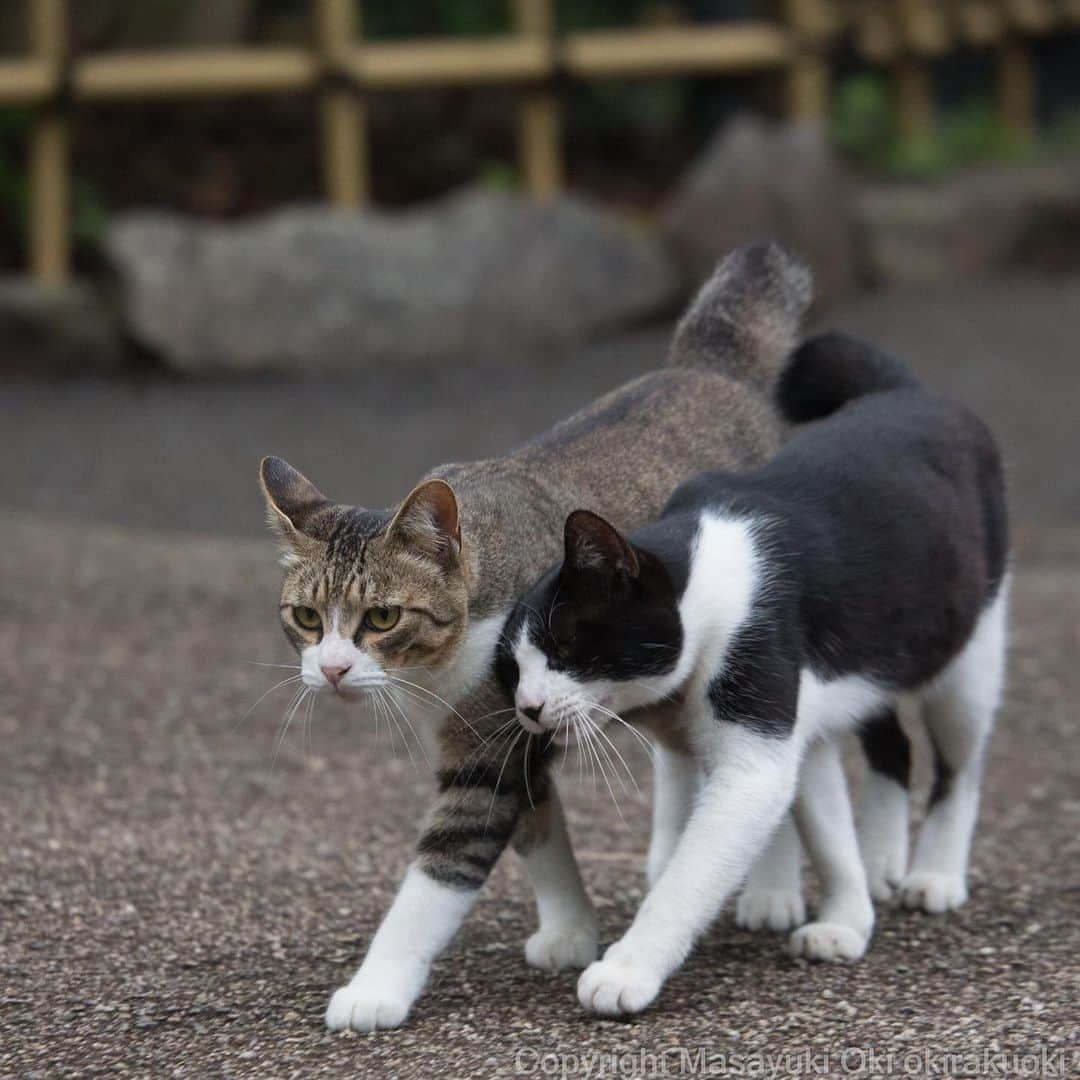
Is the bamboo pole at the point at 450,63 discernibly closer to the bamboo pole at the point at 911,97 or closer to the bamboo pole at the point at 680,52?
the bamboo pole at the point at 680,52

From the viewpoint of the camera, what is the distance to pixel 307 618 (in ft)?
11.3

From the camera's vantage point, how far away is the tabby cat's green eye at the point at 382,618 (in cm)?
335

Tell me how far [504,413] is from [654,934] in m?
7.00

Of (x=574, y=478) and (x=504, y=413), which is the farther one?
(x=504, y=413)

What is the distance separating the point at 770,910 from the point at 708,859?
2.35 ft

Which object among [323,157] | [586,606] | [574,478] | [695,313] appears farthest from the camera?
[323,157]

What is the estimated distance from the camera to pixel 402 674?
3.39 meters

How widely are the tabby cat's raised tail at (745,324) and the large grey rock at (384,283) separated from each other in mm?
6757

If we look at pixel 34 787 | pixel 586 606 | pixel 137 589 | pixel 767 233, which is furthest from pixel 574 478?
pixel 767 233

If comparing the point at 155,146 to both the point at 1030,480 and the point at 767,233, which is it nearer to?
the point at 767,233

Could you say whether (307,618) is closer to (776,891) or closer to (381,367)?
(776,891)

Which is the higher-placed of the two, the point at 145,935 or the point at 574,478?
the point at 574,478

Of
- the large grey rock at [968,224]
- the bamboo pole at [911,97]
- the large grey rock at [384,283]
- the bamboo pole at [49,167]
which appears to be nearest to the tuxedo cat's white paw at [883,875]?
the large grey rock at [384,283]

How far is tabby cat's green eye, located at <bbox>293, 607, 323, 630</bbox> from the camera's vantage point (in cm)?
342
